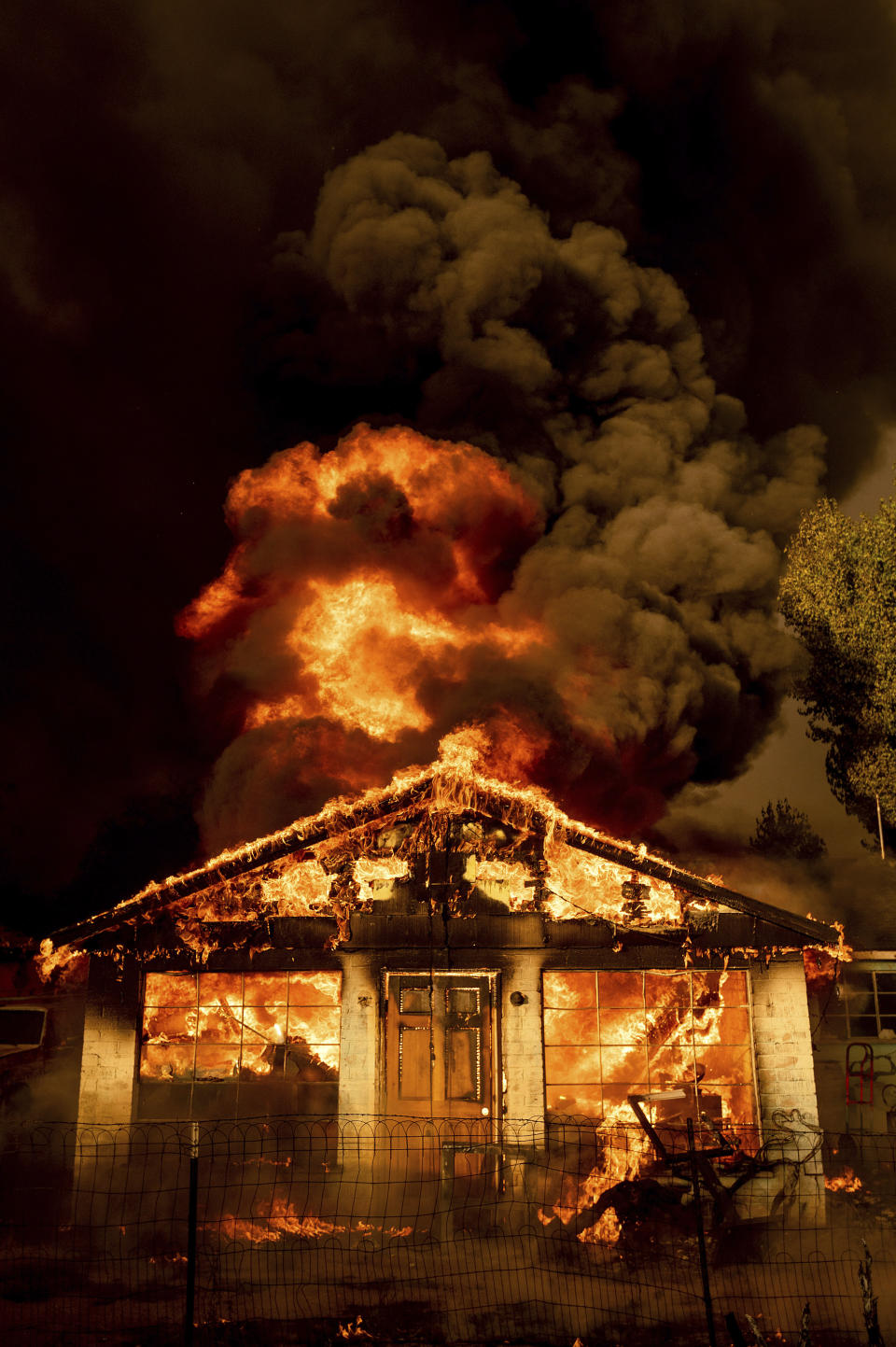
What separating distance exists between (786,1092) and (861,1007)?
17.3 feet

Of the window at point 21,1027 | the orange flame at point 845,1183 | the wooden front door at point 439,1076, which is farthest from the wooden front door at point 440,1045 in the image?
the window at point 21,1027

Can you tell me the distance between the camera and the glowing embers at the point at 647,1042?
13891mm

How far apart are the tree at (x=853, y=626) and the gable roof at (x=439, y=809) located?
1339 centimetres

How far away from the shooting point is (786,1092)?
12.8 m

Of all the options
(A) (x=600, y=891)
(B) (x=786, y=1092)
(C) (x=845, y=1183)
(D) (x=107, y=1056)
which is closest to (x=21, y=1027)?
(D) (x=107, y=1056)

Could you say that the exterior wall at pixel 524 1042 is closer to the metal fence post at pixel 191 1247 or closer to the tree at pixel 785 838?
the metal fence post at pixel 191 1247

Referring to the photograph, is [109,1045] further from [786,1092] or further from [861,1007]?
[861,1007]

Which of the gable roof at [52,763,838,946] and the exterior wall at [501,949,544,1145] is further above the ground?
→ the gable roof at [52,763,838,946]

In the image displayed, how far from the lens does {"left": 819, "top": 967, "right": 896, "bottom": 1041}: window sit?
56.1 ft

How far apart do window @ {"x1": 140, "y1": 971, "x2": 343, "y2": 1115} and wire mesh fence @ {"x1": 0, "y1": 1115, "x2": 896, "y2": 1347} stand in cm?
67

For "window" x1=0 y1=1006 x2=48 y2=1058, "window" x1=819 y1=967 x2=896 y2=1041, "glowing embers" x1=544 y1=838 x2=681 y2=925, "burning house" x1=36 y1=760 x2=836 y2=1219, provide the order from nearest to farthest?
"burning house" x1=36 y1=760 x2=836 y2=1219, "glowing embers" x1=544 y1=838 x2=681 y2=925, "window" x1=0 y1=1006 x2=48 y2=1058, "window" x1=819 y1=967 x2=896 y2=1041

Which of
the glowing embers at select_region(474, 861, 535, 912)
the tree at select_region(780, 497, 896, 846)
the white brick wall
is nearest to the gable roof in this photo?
the glowing embers at select_region(474, 861, 535, 912)

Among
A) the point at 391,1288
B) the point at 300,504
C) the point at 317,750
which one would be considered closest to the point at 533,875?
the point at 391,1288

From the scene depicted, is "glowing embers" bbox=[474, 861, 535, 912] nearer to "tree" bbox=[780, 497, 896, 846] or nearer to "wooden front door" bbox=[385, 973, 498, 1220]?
"wooden front door" bbox=[385, 973, 498, 1220]
